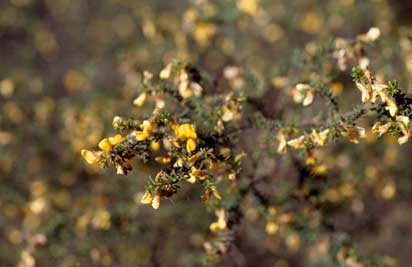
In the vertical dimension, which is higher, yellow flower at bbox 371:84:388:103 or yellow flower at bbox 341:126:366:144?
yellow flower at bbox 341:126:366:144

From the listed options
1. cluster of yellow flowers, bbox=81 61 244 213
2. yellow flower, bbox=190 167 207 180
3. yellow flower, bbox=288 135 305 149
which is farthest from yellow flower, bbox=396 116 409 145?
yellow flower, bbox=190 167 207 180

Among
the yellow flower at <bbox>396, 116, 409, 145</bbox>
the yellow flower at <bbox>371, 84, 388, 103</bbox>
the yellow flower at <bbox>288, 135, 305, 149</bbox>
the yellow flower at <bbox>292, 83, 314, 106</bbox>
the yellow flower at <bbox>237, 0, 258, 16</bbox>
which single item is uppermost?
the yellow flower at <bbox>237, 0, 258, 16</bbox>

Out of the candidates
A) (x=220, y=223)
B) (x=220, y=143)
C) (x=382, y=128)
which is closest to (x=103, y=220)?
(x=220, y=223)

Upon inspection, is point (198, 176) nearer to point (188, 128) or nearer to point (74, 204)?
point (188, 128)

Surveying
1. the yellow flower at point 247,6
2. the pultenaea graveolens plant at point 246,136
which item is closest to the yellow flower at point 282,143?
the pultenaea graveolens plant at point 246,136

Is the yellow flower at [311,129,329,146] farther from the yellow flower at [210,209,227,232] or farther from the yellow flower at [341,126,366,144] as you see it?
the yellow flower at [210,209,227,232]

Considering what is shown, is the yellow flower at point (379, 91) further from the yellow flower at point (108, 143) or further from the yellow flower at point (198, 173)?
the yellow flower at point (108, 143)

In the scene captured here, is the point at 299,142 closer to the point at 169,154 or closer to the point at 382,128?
the point at 382,128
